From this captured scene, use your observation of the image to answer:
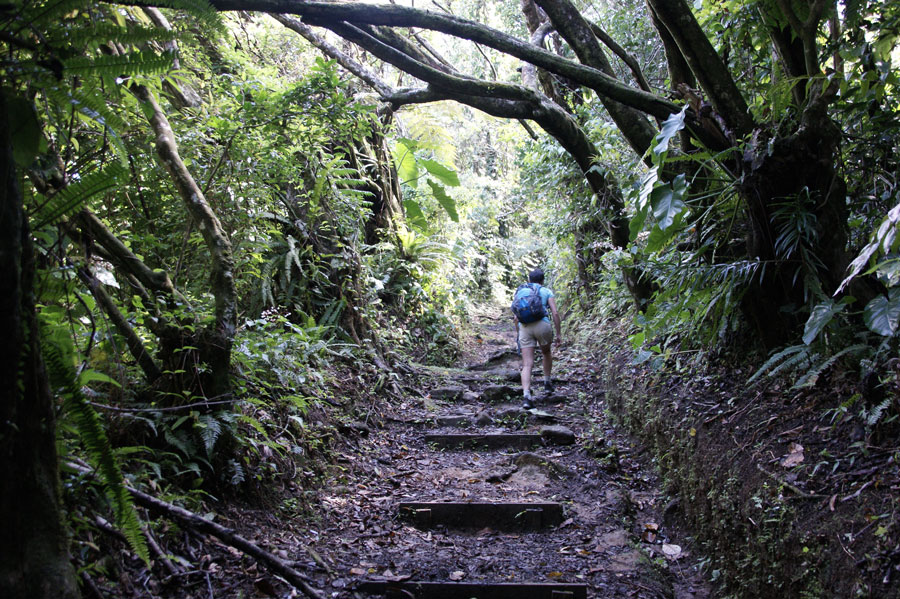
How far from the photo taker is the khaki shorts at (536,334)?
6.89 meters

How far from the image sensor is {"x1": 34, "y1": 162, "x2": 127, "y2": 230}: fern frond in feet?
5.56

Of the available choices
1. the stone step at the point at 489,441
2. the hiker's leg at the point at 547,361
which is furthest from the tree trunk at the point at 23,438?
A: the hiker's leg at the point at 547,361

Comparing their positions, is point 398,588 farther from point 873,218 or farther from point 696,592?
point 873,218

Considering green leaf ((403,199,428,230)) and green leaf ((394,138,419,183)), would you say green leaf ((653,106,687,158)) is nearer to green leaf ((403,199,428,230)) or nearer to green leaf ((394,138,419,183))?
green leaf ((394,138,419,183))

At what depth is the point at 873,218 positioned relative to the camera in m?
3.48

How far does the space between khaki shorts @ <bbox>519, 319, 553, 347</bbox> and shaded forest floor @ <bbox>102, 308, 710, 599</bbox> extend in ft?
3.23

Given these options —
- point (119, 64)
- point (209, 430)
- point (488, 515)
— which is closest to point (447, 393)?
point (488, 515)

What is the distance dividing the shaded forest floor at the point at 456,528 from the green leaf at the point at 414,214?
11.6ft

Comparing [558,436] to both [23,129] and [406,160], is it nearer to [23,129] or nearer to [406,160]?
[406,160]

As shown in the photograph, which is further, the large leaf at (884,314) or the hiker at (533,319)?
the hiker at (533,319)

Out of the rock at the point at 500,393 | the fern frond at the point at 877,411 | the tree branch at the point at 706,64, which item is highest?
the tree branch at the point at 706,64

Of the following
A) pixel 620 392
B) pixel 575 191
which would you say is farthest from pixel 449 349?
pixel 620 392

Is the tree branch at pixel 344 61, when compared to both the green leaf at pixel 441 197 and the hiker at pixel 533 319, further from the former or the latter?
the hiker at pixel 533 319

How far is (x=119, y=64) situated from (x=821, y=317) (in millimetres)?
3146
